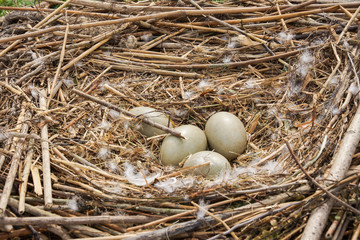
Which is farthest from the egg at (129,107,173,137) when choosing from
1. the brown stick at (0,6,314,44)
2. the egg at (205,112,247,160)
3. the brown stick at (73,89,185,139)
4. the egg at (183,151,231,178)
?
A: the brown stick at (0,6,314,44)

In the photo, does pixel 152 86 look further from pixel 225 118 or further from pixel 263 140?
pixel 263 140

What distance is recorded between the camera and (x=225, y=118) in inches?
123

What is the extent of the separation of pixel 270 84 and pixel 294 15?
87cm

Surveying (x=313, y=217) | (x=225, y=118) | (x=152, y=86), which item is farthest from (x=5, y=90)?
(x=313, y=217)

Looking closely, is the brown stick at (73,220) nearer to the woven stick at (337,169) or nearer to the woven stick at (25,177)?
the woven stick at (25,177)

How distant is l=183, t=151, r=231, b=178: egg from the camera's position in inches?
111

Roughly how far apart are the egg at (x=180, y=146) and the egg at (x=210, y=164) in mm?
145

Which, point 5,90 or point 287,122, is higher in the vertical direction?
point 287,122

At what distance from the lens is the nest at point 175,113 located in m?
2.32

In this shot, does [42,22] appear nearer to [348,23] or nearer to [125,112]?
[125,112]

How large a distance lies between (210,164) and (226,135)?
0.35m

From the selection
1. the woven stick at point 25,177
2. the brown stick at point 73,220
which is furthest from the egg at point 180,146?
the woven stick at point 25,177

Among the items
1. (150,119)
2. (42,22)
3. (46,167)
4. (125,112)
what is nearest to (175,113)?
(150,119)

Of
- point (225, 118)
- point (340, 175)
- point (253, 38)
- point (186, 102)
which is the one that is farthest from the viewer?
point (253, 38)
